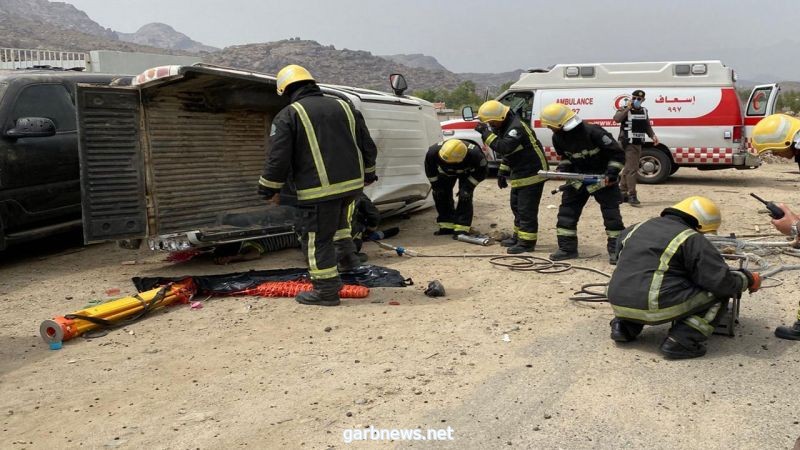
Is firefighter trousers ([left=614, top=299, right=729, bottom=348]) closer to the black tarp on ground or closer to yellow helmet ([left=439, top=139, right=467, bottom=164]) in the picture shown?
the black tarp on ground

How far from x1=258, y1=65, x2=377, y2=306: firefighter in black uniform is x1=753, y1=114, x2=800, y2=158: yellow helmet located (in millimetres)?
2910

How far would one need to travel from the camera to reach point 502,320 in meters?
4.82

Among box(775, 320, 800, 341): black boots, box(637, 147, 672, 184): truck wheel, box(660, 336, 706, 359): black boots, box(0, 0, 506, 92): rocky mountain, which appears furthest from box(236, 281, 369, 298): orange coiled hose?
box(0, 0, 506, 92): rocky mountain

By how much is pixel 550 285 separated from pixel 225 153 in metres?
3.77

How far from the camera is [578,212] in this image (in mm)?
6957

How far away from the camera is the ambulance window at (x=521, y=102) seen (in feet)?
43.4

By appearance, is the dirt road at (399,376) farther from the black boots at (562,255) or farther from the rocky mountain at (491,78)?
the rocky mountain at (491,78)

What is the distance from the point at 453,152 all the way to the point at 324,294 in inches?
128

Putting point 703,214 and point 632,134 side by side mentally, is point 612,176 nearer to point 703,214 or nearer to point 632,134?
point 703,214

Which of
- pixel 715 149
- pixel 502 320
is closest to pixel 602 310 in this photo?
pixel 502 320

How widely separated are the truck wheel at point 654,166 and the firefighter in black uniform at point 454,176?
5407mm

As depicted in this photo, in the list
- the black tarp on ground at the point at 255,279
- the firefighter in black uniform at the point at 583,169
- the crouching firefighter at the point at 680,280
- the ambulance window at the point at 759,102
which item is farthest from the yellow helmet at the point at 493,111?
the ambulance window at the point at 759,102

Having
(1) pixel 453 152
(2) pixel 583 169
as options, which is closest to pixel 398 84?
(1) pixel 453 152

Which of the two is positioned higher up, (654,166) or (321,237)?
(654,166)
